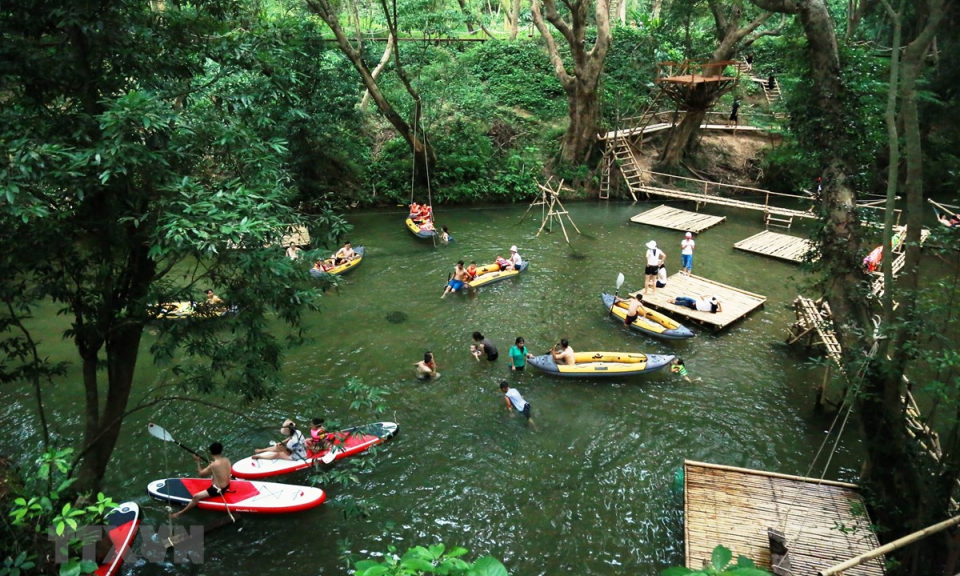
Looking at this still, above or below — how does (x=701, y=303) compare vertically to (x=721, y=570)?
below

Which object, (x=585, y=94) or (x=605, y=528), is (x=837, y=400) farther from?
(x=585, y=94)

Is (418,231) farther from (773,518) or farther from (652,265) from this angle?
(773,518)

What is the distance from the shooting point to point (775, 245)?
1895cm

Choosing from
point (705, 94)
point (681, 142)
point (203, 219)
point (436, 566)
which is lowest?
point (436, 566)

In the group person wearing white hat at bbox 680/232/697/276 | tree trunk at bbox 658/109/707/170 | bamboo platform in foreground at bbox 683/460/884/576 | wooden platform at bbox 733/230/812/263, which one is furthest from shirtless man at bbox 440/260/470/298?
tree trunk at bbox 658/109/707/170

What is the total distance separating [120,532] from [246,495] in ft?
5.37

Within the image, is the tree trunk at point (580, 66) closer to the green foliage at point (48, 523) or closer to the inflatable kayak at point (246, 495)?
the inflatable kayak at point (246, 495)

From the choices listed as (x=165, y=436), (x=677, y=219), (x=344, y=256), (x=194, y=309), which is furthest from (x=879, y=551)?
(x=677, y=219)

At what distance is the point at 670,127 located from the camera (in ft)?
87.8

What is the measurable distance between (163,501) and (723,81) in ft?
73.2

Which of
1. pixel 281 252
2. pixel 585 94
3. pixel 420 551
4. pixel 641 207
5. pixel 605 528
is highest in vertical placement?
pixel 585 94

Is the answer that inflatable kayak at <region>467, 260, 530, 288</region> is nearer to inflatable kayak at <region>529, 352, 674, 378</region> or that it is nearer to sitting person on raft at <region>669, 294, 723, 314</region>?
inflatable kayak at <region>529, 352, 674, 378</region>

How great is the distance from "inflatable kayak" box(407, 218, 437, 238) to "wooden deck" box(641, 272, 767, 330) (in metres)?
7.49

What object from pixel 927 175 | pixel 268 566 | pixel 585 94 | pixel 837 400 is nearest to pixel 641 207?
pixel 585 94
